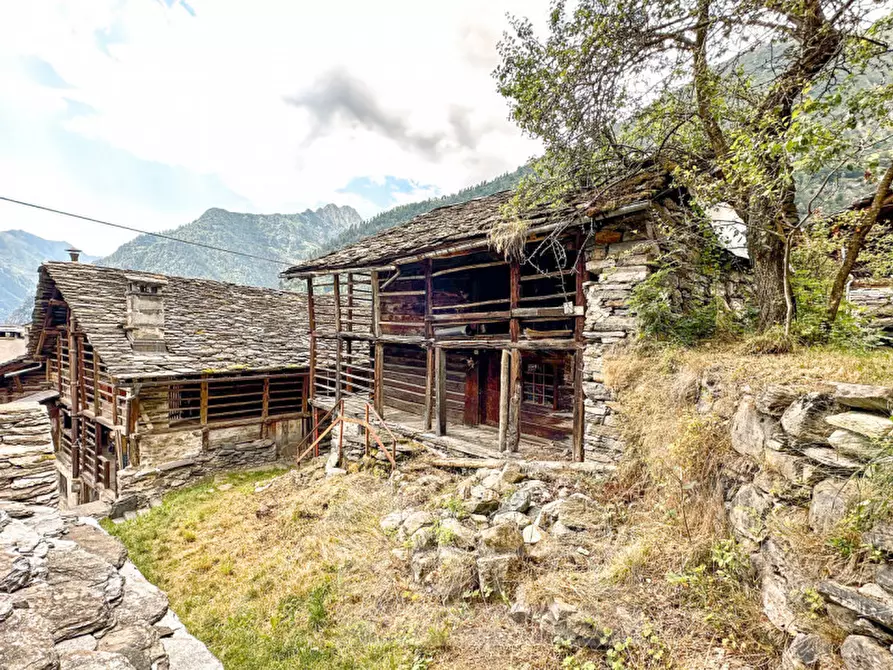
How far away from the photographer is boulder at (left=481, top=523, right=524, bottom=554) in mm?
4793

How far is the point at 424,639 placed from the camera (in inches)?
162

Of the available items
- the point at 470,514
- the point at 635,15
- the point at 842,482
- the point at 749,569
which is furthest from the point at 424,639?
the point at 635,15

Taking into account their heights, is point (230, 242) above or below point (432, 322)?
above

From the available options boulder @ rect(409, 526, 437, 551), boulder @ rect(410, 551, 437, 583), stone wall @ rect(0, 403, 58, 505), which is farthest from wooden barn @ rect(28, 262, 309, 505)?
boulder @ rect(410, 551, 437, 583)

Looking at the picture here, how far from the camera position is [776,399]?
346 centimetres

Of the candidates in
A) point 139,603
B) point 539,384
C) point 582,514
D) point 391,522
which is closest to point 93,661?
point 139,603

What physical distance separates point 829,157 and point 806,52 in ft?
6.83

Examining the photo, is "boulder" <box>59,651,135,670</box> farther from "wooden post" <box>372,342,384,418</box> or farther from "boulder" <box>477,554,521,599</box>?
"wooden post" <box>372,342,384,418</box>

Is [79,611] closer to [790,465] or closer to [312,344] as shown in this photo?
[790,465]

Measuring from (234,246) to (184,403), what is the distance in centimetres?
11427

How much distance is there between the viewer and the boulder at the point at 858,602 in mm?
2232

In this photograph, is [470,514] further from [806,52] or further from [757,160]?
[806,52]

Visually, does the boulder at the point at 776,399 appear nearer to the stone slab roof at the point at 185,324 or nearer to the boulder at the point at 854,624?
the boulder at the point at 854,624

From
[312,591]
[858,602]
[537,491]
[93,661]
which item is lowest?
[312,591]
